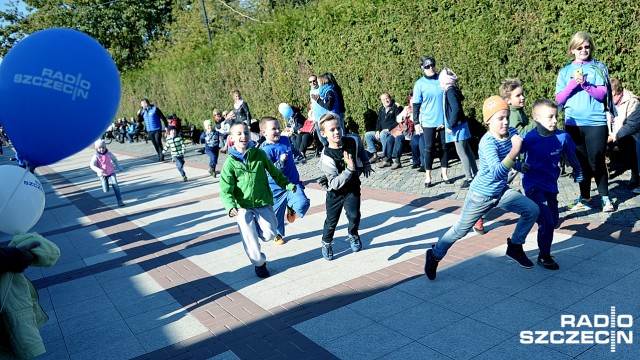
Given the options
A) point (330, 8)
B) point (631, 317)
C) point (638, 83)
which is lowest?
point (631, 317)

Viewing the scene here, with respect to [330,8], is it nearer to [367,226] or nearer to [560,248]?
[367,226]

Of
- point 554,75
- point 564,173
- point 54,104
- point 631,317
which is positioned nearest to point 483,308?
point 631,317

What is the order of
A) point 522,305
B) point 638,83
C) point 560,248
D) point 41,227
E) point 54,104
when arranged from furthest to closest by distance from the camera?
point 41,227 < point 638,83 < point 560,248 < point 522,305 < point 54,104

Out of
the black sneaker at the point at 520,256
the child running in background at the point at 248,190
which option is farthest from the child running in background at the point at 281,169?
the black sneaker at the point at 520,256

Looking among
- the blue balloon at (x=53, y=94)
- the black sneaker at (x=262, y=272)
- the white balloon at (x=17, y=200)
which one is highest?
the blue balloon at (x=53, y=94)

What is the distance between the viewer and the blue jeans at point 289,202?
6.24 metres

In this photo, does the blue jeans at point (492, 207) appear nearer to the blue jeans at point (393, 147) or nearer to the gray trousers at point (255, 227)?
the gray trousers at point (255, 227)

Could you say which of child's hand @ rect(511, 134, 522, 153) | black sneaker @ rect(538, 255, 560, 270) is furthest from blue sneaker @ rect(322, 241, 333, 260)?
child's hand @ rect(511, 134, 522, 153)

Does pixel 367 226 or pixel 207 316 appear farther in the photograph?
pixel 367 226

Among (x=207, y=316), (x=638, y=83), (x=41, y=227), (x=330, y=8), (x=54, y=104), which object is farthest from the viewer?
(x=330, y=8)

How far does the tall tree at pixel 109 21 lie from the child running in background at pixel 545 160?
39.1m

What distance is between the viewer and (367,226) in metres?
6.84

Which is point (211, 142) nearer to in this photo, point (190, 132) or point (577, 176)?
point (577, 176)

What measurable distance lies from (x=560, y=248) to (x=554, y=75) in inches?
173
